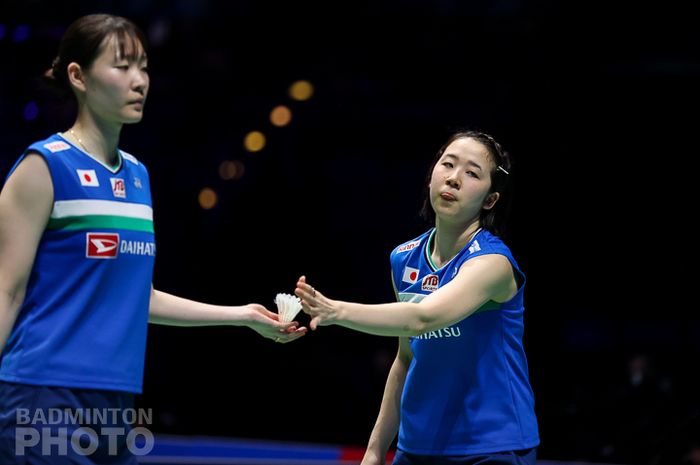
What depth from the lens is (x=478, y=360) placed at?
321 cm

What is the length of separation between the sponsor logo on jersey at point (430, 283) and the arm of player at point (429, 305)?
0.53ft

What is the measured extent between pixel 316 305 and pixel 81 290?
627mm

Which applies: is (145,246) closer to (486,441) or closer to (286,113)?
(486,441)

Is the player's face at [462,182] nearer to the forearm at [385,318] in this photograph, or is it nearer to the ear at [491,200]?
the ear at [491,200]

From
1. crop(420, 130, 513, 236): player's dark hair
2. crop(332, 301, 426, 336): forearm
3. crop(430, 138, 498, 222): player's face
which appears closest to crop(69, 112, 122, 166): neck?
crop(332, 301, 426, 336): forearm

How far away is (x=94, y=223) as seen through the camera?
2637 millimetres

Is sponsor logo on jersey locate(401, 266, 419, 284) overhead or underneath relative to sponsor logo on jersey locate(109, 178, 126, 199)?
underneath

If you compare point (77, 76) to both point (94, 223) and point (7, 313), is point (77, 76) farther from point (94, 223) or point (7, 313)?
point (7, 313)

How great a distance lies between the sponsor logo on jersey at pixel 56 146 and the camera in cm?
263

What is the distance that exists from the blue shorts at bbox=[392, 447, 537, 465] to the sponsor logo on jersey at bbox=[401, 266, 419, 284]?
1.94 feet

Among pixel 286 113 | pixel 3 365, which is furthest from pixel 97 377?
pixel 286 113

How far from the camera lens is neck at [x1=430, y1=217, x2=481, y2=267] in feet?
11.2

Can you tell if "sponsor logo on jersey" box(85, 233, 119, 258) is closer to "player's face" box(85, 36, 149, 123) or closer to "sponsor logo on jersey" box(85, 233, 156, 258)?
"sponsor logo on jersey" box(85, 233, 156, 258)

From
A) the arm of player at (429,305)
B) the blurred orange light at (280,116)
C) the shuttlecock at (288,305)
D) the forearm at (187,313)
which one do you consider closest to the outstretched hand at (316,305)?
the arm of player at (429,305)
